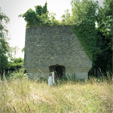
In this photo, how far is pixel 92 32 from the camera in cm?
1227

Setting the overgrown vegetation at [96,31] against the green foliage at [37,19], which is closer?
the overgrown vegetation at [96,31]

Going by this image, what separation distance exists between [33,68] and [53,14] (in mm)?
5963

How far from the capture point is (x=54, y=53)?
40.1ft

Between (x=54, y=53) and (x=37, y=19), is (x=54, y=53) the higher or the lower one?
the lower one

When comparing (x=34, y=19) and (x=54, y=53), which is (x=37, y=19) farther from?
(x=54, y=53)

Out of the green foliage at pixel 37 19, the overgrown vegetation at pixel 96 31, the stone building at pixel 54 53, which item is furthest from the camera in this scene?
the green foliage at pixel 37 19

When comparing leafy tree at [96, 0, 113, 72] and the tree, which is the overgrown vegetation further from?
the tree

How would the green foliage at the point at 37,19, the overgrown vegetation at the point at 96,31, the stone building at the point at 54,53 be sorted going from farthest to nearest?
1. the green foliage at the point at 37,19
2. the overgrown vegetation at the point at 96,31
3. the stone building at the point at 54,53

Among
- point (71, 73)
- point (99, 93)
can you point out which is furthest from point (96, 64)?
point (99, 93)

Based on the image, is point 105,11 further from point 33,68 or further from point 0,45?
point 0,45

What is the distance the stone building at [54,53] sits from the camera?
12078 millimetres

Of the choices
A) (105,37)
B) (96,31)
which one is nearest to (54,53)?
(96,31)

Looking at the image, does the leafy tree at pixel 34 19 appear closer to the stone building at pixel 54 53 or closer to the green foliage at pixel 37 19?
the green foliage at pixel 37 19

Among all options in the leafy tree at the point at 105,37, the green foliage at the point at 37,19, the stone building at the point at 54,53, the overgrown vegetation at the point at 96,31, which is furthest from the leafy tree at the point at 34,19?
the leafy tree at the point at 105,37
